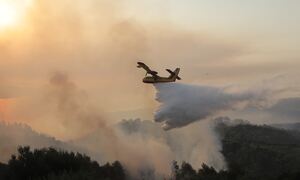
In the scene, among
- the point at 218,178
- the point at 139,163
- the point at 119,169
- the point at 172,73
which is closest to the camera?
the point at 218,178

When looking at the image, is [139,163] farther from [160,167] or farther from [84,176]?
[84,176]

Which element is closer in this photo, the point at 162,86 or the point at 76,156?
the point at 76,156

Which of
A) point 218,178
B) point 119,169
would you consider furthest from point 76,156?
point 119,169

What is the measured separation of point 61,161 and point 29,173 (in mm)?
6683

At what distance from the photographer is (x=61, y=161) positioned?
8162 cm

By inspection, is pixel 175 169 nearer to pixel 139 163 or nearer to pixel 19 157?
pixel 139 163

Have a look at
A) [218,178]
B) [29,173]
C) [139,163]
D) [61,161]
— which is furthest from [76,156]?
[139,163]

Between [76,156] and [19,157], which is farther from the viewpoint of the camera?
[76,156]

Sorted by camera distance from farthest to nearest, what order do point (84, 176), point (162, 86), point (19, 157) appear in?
point (162, 86) < point (19, 157) < point (84, 176)

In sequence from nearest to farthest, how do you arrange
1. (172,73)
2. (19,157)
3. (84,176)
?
(84,176) → (19,157) → (172,73)

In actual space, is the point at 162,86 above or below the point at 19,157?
above

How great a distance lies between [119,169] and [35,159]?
5612 centimetres

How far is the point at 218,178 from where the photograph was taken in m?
85.4

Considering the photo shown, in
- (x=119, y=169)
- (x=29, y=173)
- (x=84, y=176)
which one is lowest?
(x=84, y=176)
